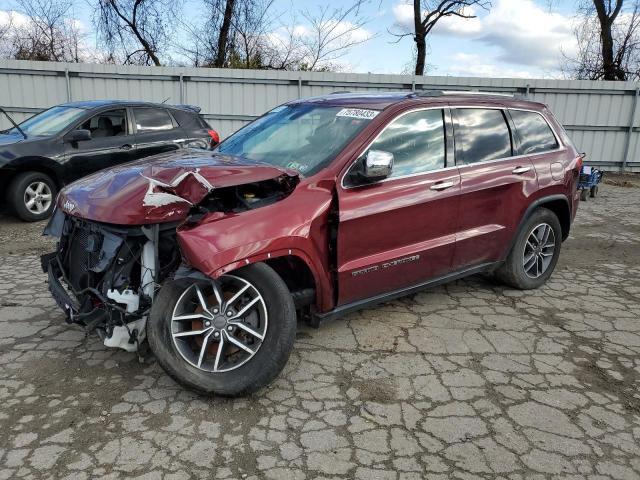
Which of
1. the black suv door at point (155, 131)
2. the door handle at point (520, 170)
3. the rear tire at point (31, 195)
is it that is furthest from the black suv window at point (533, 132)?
the rear tire at point (31, 195)

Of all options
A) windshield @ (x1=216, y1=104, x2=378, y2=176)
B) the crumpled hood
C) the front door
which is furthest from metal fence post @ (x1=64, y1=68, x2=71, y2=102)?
the front door

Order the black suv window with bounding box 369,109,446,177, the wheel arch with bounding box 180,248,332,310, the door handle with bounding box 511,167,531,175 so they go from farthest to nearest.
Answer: the door handle with bounding box 511,167,531,175 < the black suv window with bounding box 369,109,446,177 < the wheel arch with bounding box 180,248,332,310

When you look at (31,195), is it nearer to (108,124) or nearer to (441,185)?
(108,124)

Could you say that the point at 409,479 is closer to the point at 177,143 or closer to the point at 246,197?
the point at 246,197

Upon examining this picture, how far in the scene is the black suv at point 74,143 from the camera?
23.3ft

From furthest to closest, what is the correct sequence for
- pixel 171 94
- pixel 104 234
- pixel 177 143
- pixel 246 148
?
pixel 171 94
pixel 177 143
pixel 246 148
pixel 104 234

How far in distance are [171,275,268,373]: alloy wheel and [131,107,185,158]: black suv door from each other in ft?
17.6

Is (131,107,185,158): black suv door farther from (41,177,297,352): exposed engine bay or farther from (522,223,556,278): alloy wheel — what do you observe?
(522,223,556,278): alloy wheel

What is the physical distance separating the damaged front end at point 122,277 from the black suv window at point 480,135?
2.35 m

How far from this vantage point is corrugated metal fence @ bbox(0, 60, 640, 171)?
41.5ft

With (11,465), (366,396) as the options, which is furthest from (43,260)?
(366,396)

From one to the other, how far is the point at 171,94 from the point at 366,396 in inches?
458

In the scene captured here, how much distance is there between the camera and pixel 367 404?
3076 millimetres

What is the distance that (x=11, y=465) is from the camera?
2.51 m
